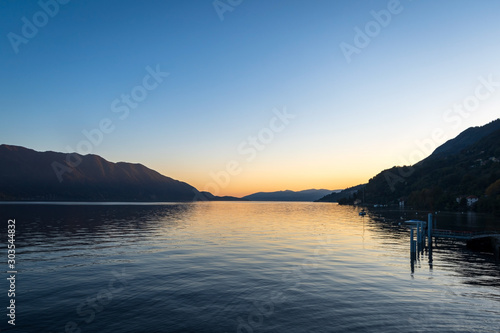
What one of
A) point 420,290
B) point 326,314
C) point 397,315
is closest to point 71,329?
point 326,314

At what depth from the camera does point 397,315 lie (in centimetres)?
2256

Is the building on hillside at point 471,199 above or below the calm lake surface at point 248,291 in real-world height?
above

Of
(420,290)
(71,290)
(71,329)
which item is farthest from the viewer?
(420,290)

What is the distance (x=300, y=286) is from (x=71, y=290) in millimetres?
22127

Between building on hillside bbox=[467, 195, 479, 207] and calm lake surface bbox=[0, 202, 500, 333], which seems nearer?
calm lake surface bbox=[0, 202, 500, 333]

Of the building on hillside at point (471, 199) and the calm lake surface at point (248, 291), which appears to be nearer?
the calm lake surface at point (248, 291)

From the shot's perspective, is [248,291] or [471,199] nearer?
[248,291]

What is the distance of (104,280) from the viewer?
103ft

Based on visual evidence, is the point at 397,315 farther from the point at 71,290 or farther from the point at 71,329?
the point at 71,290

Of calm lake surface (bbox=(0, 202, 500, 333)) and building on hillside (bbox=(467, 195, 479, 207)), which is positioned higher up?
building on hillside (bbox=(467, 195, 479, 207))

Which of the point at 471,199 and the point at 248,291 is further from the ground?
the point at 471,199

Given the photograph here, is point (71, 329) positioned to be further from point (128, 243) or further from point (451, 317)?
point (128, 243)

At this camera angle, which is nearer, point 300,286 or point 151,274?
point 300,286

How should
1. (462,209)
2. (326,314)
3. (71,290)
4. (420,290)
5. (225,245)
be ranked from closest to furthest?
(326,314), (71,290), (420,290), (225,245), (462,209)
